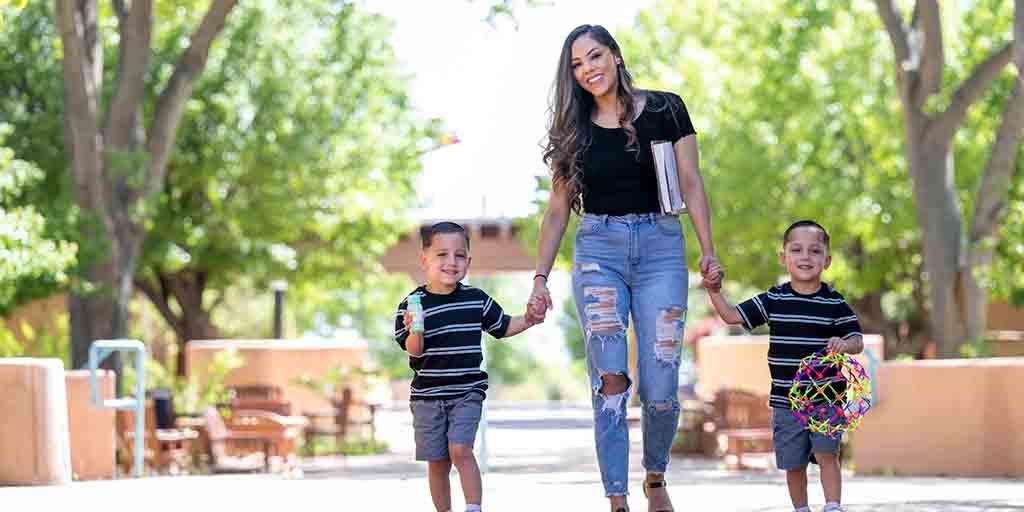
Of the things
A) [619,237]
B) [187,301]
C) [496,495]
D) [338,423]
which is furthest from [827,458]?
[187,301]

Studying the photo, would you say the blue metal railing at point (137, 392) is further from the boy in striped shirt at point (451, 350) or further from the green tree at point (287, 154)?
the green tree at point (287, 154)

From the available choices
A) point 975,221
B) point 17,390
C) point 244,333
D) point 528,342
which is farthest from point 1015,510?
point 528,342

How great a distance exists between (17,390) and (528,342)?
10968 centimetres

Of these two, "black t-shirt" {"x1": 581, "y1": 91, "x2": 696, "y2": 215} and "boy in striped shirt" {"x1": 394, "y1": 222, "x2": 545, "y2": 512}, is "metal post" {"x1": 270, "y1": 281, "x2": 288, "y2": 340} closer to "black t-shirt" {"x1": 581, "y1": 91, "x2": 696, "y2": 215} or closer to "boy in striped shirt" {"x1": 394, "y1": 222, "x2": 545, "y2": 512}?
"boy in striped shirt" {"x1": 394, "y1": 222, "x2": 545, "y2": 512}

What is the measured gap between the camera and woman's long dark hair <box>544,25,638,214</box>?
7273 millimetres

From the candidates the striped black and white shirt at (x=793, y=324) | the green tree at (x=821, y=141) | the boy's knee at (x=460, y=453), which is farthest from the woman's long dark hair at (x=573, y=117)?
the green tree at (x=821, y=141)

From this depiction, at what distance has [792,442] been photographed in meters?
7.40

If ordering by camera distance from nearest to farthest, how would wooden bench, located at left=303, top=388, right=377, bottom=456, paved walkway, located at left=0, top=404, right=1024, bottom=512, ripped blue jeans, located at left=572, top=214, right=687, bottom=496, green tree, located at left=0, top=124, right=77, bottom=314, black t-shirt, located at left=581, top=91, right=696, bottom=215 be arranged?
ripped blue jeans, located at left=572, top=214, right=687, bottom=496, black t-shirt, located at left=581, top=91, right=696, bottom=215, paved walkway, located at left=0, top=404, right=1024, bottom=512, green tree, located at left=0, top=124, right=77, bottom=314, wooden bench, located at left=303, top=388, right=377, bottom=456

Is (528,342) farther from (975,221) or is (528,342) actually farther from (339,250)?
(975,221)

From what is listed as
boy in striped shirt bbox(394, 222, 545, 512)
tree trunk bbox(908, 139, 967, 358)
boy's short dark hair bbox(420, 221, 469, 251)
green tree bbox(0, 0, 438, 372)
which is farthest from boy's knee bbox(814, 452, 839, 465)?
green tree bbox(0, 0, 438, 372)

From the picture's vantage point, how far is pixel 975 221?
20656mm

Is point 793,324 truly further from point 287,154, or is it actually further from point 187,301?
point 187,301

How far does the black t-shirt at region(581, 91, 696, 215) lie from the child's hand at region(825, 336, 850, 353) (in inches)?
31.2

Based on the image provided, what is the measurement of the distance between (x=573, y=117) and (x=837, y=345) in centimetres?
127
